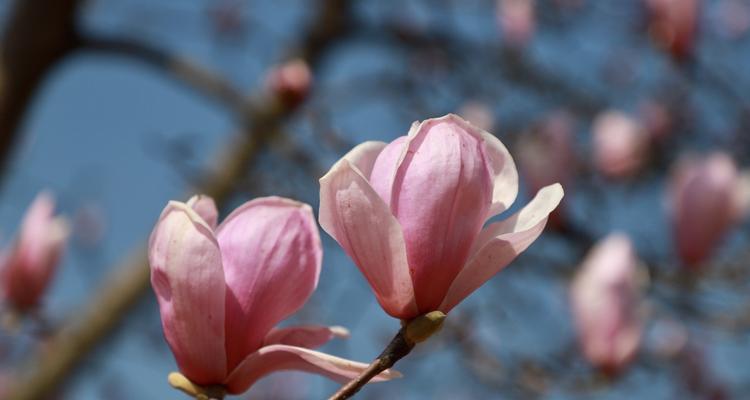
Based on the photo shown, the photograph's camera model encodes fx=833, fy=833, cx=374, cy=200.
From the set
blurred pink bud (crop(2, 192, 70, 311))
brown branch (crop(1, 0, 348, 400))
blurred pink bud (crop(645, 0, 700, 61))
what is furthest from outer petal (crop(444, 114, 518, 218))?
brown branch (crop(1, 0, 348, 400))

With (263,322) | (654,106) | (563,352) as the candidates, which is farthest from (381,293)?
(654,106)

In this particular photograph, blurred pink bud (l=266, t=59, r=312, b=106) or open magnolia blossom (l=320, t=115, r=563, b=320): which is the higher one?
open magnolia blossom (l=320, t=115, r=563, b=320)

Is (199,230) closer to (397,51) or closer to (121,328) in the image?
(121,328)

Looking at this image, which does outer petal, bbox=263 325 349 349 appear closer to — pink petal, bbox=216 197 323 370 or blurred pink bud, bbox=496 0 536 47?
pink petal, bbox=216 197 323 370

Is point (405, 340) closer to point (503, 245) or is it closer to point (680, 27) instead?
point (503, 245)

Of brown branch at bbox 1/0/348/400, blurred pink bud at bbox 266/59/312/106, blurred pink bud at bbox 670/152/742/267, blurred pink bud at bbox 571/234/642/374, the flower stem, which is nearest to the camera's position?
the flower stem

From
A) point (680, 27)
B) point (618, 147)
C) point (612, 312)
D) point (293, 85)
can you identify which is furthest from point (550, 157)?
point (612, 312)
